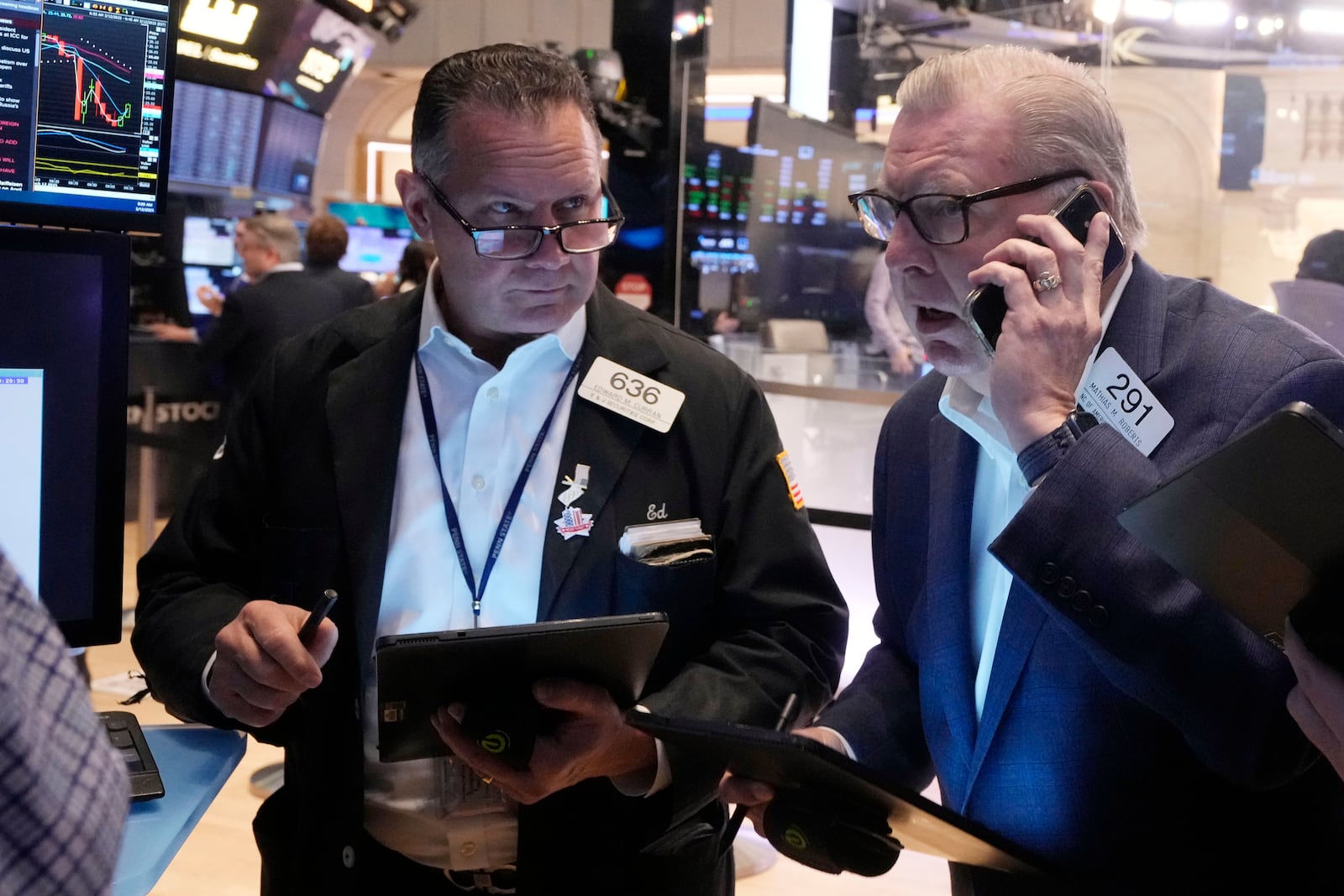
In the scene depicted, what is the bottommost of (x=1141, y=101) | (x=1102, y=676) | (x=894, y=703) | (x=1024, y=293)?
(x=894, y=703)

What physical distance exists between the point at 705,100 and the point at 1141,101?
182 cm

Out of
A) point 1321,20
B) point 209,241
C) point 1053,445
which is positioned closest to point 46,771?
point 1053,445

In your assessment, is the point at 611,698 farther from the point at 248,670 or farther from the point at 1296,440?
the point at 1296,440

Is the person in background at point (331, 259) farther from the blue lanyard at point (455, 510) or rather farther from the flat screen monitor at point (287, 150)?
the blue lanyard at point (455, 510)

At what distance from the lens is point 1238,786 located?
52.8 inches

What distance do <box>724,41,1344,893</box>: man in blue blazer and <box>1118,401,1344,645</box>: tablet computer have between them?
0.57ft

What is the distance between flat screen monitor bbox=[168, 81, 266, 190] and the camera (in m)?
Result: 7.22

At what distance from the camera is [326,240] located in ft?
19.0

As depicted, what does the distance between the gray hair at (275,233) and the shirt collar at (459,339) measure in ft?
15.1

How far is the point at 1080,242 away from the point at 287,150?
769 cm

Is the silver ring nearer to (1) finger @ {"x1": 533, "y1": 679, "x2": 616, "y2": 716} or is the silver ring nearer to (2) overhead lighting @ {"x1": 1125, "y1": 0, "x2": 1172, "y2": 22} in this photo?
(1) finger @ {"x1": 533, "y1": 679, "x2": 616, "y2": 716}

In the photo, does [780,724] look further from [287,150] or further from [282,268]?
[287,150]

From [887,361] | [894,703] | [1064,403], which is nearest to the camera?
[1064,403]

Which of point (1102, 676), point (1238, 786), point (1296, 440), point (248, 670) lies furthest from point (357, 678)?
point (1296, 440)
